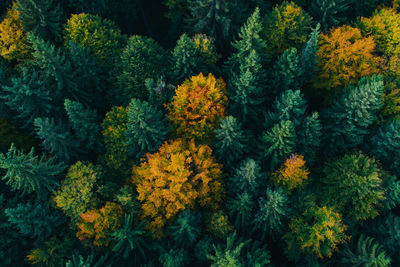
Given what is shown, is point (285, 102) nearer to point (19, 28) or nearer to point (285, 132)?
point (285, 132)

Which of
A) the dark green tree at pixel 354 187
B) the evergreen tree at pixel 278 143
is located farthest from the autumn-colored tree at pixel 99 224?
the dark green tree at pixel 354 187

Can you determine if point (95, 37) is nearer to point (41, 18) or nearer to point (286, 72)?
point (41, 18)

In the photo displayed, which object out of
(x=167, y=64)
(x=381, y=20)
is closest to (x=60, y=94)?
(x=167, y=64)

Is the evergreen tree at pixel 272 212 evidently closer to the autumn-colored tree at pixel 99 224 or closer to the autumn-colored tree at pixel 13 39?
the autumn-colored tree at pixel 99 224

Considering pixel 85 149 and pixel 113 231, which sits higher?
pixel 85 149

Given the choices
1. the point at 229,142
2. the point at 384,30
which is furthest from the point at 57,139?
the point at 384,30
